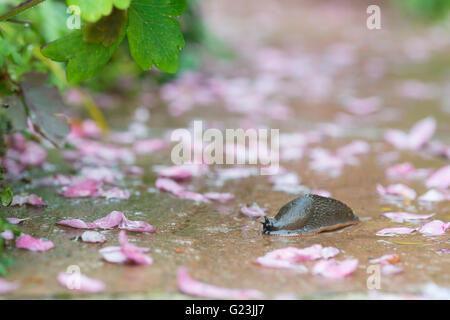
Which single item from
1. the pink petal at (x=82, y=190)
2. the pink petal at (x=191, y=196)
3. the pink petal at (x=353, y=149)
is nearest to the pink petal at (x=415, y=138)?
the pink petal at (x=353, y=149)

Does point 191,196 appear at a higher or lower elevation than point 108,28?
lower

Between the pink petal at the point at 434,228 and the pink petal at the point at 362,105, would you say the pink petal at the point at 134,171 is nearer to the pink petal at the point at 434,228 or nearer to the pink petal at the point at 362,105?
the pink petal at the point at 434,228

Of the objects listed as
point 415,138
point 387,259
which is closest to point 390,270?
point 387,259

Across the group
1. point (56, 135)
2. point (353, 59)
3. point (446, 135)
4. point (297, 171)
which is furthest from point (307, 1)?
point (56, 135)

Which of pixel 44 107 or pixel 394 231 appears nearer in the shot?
pixel 394 231

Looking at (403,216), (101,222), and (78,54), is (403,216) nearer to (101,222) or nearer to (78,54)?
(101,222)

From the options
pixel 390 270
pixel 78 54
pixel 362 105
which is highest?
pixel 78 54
